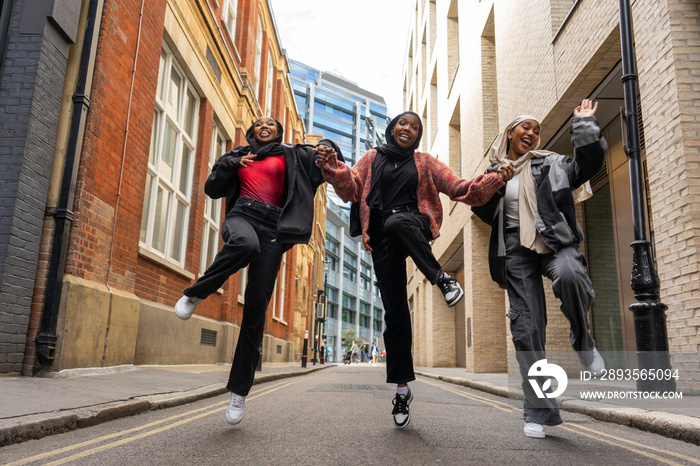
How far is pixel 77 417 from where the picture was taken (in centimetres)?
358

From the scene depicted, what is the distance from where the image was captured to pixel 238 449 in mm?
2943

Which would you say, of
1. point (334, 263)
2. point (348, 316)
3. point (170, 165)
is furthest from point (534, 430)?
point (348, 316)

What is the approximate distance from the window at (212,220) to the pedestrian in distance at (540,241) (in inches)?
389

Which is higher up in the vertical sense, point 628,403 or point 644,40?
point 644,40

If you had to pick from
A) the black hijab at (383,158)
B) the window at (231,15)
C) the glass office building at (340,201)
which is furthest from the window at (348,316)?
the black hijab at (383,158)

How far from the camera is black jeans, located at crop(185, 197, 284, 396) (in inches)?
141

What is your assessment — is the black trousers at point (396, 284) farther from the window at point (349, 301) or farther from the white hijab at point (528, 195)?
the window at point (349, 301)

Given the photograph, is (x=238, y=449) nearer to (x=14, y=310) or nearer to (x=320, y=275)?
(x=14, y=310)

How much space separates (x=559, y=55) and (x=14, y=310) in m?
9.11

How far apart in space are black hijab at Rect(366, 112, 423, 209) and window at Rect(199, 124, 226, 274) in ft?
30.3

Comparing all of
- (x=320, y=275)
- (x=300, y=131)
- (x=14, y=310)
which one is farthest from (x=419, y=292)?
(x=14, y=310)

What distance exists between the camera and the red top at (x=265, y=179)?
3.93 meters

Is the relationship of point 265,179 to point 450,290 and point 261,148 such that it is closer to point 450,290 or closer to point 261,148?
point 261,148

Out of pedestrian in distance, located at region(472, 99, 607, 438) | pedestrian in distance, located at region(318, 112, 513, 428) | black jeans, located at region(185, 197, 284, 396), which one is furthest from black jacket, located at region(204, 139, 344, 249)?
pedestrian in distance, located at region(472, 99, 607, 438)
